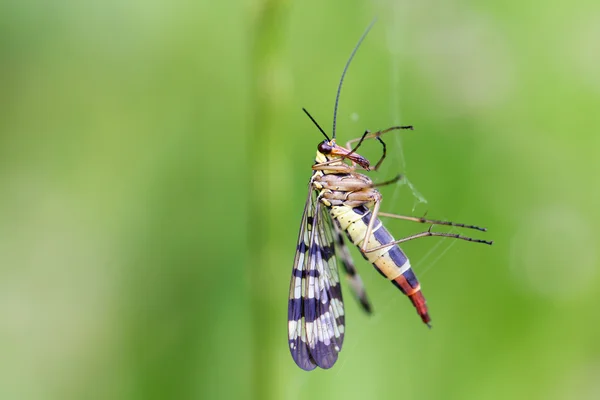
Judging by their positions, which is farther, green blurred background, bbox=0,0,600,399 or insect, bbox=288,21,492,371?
green blurred background, bbox=0,0,600,399

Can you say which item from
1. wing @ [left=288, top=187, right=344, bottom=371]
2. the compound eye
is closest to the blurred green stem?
wing @ [left=288, top=187, right=344, bottom=371]

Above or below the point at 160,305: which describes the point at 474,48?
above

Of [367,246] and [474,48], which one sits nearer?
[367,246]

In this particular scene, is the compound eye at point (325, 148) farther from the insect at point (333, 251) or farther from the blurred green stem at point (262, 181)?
the blurred green stem at point (262, 181)

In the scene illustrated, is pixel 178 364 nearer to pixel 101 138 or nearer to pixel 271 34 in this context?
pixel 101 138

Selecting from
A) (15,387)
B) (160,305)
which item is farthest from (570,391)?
(15,387)

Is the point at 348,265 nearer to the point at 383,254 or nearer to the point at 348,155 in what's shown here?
the point at 383,254

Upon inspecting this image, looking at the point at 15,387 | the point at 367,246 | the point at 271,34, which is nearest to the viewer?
the point at 271,34

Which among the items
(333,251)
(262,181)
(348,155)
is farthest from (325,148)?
(262,181)

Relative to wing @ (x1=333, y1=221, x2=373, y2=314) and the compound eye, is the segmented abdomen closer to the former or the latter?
wing @ (x1=333, y1=221, x2=373, y2=314)
